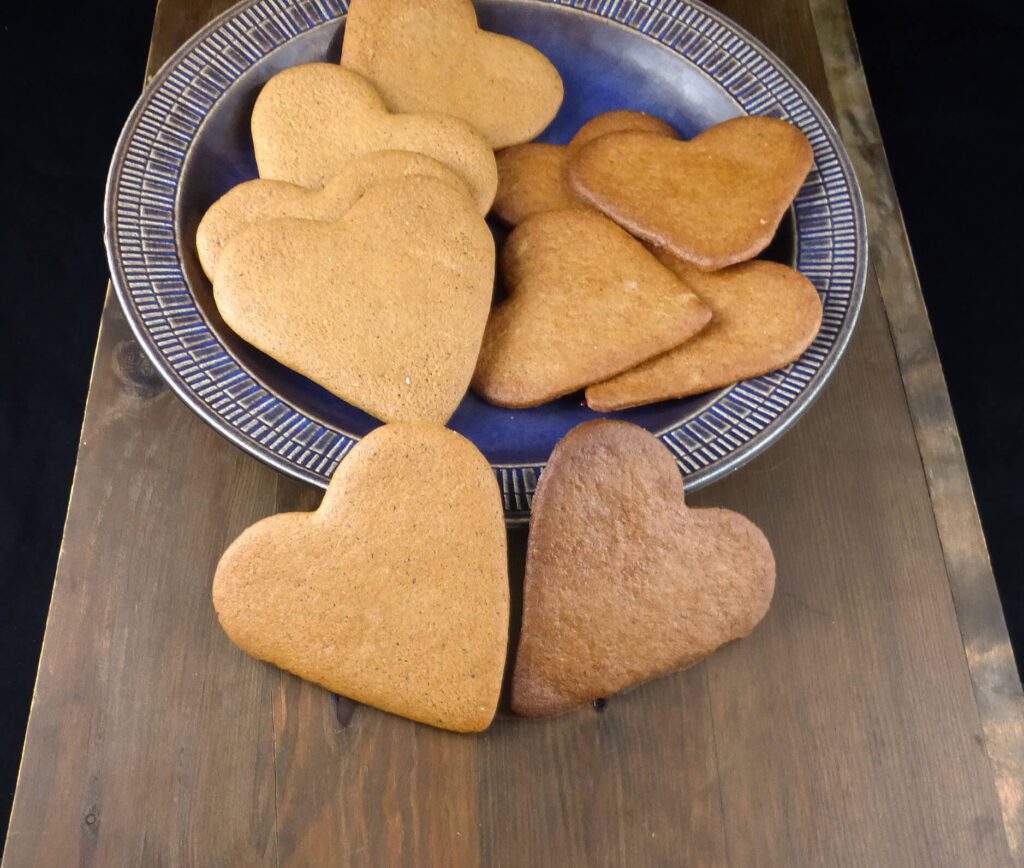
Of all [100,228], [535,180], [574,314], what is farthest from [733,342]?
[100,228]

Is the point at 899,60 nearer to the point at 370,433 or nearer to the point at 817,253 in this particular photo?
the point at 817,253

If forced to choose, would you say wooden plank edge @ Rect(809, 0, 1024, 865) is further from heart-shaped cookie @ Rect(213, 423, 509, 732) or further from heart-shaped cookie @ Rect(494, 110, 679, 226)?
heart-shaped cookie @ Rect(213, 423, 509, 732)

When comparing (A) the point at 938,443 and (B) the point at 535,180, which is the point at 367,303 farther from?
(A) the point at 938,443

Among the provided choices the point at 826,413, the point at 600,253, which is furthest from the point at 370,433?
the point at 826,413

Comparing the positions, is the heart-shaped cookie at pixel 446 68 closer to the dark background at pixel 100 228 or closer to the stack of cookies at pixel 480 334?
the stack of cookies at pixel 480 334

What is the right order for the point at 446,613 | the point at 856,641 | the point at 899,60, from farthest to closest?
the point at 899,60 < the point at 856,641 < the point at 446,613
